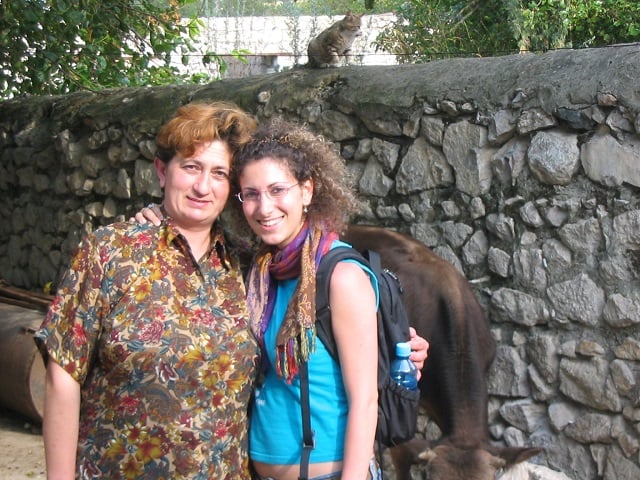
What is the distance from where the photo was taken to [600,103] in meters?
4.03

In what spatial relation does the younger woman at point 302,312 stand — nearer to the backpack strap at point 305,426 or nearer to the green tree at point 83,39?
the backpack strap at point 305,426

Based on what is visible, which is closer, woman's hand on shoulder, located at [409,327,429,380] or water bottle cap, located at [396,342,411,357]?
water bottle cap, located at [396,342,411,357]

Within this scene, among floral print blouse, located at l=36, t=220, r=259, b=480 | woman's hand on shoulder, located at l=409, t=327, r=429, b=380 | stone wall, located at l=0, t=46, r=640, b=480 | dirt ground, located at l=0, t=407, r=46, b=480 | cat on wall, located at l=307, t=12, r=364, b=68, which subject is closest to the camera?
floral print blouse, located at l=36, t=220, r=259, b=480

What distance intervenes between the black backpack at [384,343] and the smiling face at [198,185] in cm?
41

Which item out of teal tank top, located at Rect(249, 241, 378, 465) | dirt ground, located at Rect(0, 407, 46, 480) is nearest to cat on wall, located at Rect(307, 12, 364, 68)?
dirt ground, located at Rect(0, 407, 46, 480)

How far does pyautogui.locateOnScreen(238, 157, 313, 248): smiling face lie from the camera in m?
2.38

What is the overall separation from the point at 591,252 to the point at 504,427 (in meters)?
1.04

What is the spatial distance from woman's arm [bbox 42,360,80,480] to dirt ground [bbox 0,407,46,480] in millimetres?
3083

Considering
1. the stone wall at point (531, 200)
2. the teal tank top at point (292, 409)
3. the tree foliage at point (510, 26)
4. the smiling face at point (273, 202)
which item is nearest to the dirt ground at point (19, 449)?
the stone wall at point (531, 200)

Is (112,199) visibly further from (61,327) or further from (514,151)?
(61,327)

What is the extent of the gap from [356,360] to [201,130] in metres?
0.81

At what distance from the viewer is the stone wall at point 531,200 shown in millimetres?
4016

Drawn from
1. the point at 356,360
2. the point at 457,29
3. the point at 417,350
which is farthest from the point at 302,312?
the point at 457,29

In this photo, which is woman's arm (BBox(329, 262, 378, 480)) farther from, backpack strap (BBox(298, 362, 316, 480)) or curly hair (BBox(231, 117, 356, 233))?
curly hair (BBox(231, 117, 356, 233))
